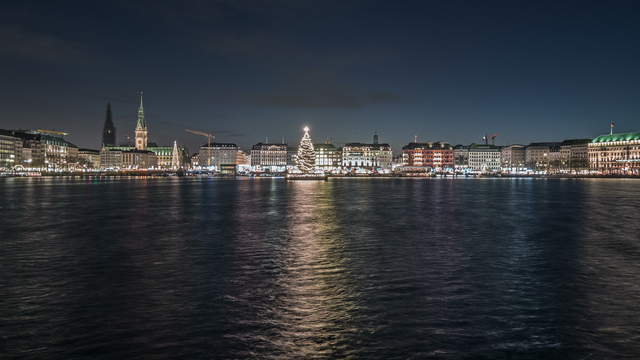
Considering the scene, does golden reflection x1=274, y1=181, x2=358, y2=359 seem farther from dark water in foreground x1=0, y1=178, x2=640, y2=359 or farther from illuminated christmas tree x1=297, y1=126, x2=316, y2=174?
illuminated christmas tree x1=297, y1=126, x2=316, y2=174

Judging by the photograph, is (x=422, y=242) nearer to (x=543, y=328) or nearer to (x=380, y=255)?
(x=380, y=255)

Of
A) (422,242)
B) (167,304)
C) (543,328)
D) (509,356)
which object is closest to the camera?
(509,356)

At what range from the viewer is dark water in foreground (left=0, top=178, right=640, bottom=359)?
1234cm

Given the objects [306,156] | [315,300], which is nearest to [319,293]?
[315,300]

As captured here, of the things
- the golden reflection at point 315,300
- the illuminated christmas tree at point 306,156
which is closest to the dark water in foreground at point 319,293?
the golden reflection at point 315,300

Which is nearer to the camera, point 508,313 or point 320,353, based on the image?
point 320,353

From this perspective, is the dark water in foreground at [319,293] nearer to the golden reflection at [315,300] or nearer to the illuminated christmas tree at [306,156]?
the golden reflection at [315,300]

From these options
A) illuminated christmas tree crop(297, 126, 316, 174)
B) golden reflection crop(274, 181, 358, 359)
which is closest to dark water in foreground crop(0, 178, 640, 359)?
golden reflection crop(274, 181, 358, 359)

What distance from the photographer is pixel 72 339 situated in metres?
12.7

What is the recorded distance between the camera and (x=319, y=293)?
1722 cm

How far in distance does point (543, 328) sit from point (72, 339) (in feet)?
40.1

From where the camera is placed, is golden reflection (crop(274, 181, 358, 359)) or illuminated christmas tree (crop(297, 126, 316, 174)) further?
illuminated christmas tree (crop(297, 126, 316, 174))

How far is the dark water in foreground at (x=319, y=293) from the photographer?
12.3m

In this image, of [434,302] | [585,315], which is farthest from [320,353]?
[585,315]
